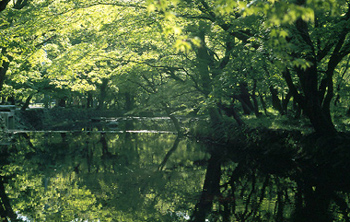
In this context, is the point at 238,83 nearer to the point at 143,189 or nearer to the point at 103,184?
the point at 143,189

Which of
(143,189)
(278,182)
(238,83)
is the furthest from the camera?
(238,83)

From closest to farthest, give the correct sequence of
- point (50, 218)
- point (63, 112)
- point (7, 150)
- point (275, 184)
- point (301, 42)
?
1. point (50, 218)
2. point (275, 184)
3. point (301, 42)
4. point (7, 150)
5. point (63, 112)

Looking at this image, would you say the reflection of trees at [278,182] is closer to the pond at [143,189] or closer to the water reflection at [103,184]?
the pond at [143,189]

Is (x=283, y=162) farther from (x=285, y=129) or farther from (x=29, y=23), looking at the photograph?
(x=29, y=23)

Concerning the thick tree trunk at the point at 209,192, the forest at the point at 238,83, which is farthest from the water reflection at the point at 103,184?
the thick tree trunk at the point at 209,192

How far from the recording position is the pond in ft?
23.9

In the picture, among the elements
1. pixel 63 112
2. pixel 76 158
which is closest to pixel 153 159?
pixel 76 158

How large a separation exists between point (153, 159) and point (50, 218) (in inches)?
362

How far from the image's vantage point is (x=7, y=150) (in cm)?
1791

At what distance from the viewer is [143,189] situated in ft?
32.1

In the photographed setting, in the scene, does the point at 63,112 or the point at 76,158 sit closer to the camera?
the point at 76,158

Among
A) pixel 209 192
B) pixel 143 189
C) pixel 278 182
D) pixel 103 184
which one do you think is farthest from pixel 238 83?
pixel 103 184

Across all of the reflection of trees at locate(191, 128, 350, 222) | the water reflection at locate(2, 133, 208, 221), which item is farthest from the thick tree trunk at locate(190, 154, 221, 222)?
the water reflection at locate(2, 133, 208, 221)

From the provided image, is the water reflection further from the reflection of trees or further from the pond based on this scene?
the reflection of trees
